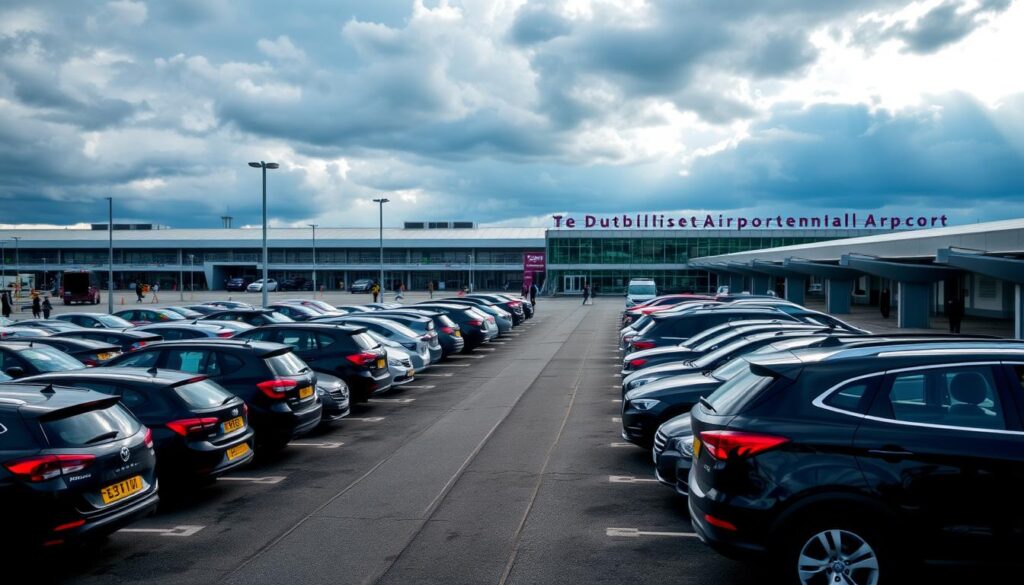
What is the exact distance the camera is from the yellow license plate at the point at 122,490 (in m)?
6.55

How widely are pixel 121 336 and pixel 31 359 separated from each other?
5991 millimetres

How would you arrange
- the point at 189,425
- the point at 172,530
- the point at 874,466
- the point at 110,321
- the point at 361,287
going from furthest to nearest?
the point at 361,287 → the point at 110,321 → the point at 189,425 → the point at 172,530 → the point at 874,466

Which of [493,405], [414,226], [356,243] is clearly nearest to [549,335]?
[493,405]

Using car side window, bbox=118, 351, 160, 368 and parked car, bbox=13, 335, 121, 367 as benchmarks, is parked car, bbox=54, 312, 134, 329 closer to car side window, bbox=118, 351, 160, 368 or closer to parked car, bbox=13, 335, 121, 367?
parked car, bbox=13, 335, 121, 367

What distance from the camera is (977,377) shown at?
5438 millimetres

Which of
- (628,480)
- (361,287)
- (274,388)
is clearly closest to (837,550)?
(628,480)

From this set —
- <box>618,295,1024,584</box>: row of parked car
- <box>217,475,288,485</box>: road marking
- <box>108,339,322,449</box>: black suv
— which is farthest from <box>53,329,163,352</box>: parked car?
<box>618,295,1024,584</box>: row of parked car

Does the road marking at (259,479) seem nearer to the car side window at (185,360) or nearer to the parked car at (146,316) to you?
the car side window at (185,360)

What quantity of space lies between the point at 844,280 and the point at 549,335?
727 inches

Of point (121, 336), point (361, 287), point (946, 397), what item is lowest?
point (361, 287)

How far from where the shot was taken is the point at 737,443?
18.0ft

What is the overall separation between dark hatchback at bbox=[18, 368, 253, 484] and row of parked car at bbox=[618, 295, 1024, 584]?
5.27 meters

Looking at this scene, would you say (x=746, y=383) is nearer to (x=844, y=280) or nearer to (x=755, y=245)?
(x=844, y=280)

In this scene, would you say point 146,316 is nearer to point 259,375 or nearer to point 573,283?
point 259,375
